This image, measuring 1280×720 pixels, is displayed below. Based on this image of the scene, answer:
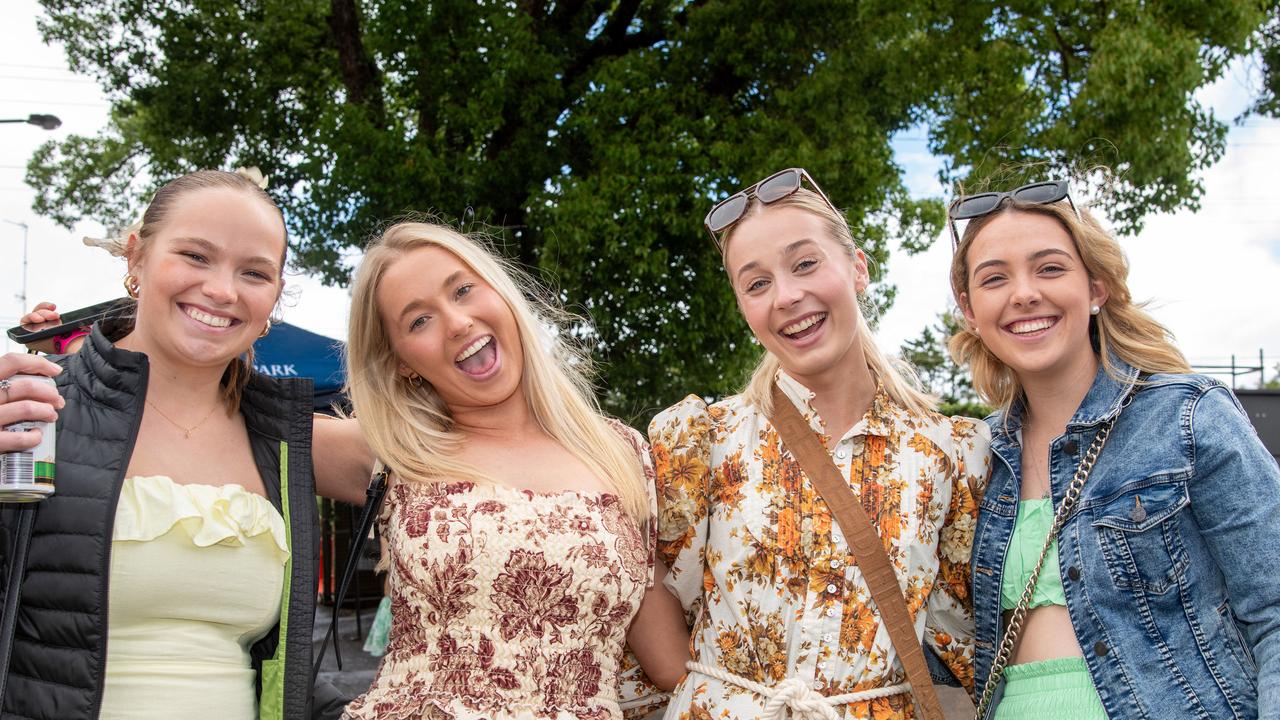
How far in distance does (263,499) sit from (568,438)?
2.61 feet

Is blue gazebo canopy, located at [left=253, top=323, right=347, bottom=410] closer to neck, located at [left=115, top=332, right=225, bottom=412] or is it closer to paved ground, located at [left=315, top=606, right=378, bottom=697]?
paved ground, located at [left=315, top=606, right=378, bottom=697]

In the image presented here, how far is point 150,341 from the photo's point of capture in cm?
227

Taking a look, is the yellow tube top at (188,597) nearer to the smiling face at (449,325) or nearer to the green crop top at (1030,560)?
the smiling face at (449,325)

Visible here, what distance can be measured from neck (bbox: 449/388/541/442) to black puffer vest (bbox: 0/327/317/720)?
0.44 m

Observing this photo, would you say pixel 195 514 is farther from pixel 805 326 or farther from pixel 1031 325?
pixel 1031 325

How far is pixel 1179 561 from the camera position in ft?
6.89

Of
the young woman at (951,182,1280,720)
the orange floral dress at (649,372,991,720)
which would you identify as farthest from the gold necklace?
the young woman at (951,182,1280,720)

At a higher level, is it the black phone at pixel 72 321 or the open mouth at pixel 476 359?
the black phone at pixel 72 321

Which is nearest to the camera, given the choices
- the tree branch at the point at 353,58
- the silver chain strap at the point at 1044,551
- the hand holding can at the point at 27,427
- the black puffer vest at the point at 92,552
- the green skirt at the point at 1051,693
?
the hand holding can at the point at 27,427

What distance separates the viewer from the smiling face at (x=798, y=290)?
7.88 feet

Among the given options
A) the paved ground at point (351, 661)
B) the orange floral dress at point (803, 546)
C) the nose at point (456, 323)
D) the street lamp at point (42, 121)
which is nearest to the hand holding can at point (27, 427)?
the nose at point (456, 323)

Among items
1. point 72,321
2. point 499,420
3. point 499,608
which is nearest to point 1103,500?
point 499,608

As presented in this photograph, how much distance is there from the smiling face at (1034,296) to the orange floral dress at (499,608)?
3.69ft

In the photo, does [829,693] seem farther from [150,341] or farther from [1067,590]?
[150,341]
